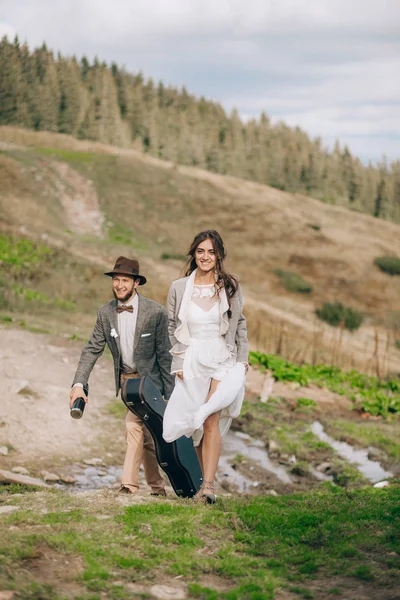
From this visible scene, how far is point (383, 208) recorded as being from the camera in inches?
3767

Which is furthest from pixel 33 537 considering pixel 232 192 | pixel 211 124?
pixel 211 124

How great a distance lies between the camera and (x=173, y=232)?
165 ft

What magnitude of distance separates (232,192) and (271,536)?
55.3 meters

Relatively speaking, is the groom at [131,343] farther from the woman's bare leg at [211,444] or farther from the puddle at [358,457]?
the puddle at [358,457]

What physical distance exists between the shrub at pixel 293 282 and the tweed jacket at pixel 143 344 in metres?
37.5

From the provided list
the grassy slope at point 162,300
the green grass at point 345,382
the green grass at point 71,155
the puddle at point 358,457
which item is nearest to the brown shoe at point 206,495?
the grassy slope at point 162,300

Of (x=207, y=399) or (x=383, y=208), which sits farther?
(x=383, y=208)

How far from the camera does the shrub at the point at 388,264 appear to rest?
4997cm

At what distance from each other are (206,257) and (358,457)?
24.9ft

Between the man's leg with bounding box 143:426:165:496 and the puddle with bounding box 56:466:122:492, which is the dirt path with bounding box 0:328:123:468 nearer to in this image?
the puddle with bounding box 56:466:122:492

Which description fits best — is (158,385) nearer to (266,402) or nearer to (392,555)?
(392,555)

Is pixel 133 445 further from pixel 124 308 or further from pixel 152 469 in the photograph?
pixel 124 308

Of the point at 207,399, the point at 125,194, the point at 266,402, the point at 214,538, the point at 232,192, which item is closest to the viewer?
the point at 214,538

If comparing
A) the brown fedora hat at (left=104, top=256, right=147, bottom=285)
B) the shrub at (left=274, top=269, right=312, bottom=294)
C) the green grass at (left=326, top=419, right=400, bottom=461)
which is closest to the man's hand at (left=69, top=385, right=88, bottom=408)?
the brown fedora hat at (left=104, top=256, right=147, bottom=285)
